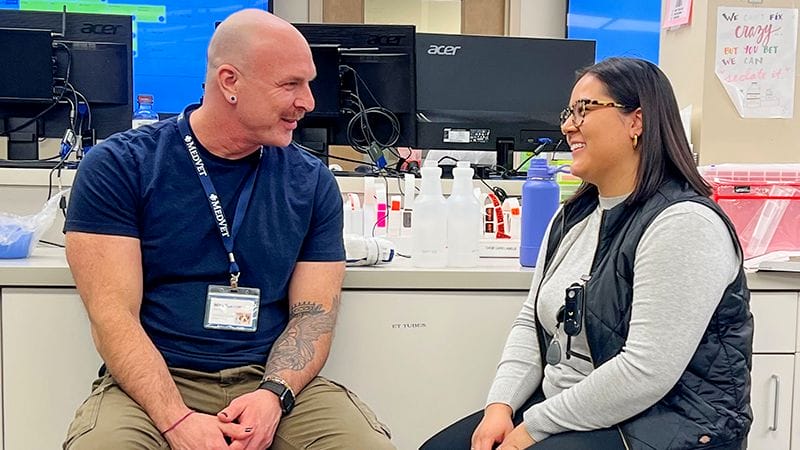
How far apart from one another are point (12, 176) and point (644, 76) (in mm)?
1921

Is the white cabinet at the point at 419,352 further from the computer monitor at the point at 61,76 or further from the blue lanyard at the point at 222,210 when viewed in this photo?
the computer monitor at the point at 61,76

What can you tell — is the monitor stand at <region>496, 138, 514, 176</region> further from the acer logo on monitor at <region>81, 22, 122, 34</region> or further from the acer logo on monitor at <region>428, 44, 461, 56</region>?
the acer logo on monitor at <region>81, 22, 122, 34</region>

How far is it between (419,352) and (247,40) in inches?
28.7

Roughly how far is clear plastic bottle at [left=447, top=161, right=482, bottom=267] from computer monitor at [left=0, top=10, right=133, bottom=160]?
145cm

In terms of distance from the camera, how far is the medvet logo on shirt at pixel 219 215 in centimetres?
150

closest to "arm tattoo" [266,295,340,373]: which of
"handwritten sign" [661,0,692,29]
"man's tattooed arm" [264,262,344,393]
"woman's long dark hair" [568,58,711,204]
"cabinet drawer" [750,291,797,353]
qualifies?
"man's tattooed arm" [264,262,344,393]

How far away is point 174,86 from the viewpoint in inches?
201

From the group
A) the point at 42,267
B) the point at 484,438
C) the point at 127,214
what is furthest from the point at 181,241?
the point at 484,438

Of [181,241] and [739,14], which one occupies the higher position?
[739,14]

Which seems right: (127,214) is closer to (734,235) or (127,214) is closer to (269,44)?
(269,44)

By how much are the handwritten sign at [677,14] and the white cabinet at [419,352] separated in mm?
1243

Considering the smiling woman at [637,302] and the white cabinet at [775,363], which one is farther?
the white cabinet at [775,363]

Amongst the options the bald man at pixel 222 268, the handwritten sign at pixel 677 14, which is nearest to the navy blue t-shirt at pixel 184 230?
the bald man at pixel 222 268

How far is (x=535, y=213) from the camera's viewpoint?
5.77 ft
